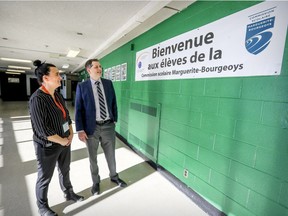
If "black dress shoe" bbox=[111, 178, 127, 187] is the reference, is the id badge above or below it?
above

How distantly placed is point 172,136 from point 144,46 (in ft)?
6.15

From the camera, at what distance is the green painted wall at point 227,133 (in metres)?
1.34

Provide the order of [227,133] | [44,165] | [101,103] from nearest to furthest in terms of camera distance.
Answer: [44,165]
[227,133]
[101,103]

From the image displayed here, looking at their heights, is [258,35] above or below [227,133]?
above

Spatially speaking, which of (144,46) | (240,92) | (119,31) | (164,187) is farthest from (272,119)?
(119,31)

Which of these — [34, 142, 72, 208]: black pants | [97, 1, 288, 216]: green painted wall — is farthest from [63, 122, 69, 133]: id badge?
[97, 1, 288, 216]: green painted wall

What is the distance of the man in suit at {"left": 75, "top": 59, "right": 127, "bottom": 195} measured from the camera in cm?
202

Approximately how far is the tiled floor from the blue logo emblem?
71.9 inches

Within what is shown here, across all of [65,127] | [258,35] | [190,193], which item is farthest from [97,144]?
[258,35]

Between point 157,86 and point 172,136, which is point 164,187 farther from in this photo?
point 157,86

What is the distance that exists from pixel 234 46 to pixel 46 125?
1948mm

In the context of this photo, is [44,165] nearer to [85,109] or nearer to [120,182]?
[85,109]

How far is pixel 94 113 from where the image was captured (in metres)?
2.02

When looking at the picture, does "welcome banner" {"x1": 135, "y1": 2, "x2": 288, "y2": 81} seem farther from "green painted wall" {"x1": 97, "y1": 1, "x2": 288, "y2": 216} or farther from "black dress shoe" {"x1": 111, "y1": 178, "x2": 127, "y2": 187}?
"black dress shoe" {"x1": 111, "y1": 178, "x2": 127, "y2": 187}
